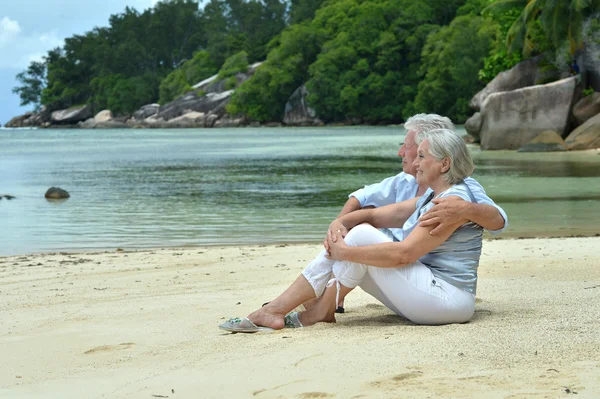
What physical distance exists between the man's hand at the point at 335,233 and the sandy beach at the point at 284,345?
482 mm

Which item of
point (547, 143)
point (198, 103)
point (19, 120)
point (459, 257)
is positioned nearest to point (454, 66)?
point (198, 103)

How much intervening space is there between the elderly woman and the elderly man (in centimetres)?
6

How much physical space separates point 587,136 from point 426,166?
27.7 meters

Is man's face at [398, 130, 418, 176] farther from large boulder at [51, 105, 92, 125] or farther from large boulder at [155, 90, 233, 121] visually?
large boulder at [51, 105, 92, 125]

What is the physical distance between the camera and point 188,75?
12462cm

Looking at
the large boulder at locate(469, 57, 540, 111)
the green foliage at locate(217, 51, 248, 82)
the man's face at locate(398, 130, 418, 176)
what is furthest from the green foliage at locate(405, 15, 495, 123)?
the man's face at locate(398, 130, 418, 176)

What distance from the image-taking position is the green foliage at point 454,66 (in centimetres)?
7256

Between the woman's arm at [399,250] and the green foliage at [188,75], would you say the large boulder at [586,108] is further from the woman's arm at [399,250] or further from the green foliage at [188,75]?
the green foliage at [188,75]

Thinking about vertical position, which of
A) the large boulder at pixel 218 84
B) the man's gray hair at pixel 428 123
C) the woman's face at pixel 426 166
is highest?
the large boulder at pixel 218 84

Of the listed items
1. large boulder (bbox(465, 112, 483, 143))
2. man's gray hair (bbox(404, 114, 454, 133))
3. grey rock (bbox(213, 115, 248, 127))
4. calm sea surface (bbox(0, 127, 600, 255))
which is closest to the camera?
man's gray hair (bbox(404, 114, 454, 133))

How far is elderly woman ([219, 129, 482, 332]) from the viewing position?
175 inches

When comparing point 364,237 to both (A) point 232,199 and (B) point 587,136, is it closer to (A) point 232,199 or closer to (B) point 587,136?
(A) point 232,199

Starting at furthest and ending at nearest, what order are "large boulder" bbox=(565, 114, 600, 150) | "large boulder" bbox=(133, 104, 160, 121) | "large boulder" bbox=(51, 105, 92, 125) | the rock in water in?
"large boulder" bbox=(51, 105, 92, 125), "large boulder" bbox=(133, 104, 160, 121), "large boulder" bbox=(565, 114, 600, 150), the rock in water

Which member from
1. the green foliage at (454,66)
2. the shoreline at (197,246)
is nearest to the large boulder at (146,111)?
the green foliage at (454,66)
